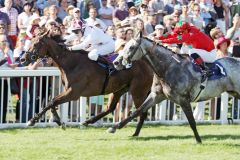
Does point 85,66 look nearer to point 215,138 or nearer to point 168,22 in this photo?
point 215,138

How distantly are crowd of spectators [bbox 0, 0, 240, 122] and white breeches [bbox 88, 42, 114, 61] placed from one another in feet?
0.80

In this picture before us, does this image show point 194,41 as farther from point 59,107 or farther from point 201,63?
point 59,107

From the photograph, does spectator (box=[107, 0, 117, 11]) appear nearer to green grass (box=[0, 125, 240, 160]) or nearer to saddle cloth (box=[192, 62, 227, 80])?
green grass (box=[0, 125, 240, 160])

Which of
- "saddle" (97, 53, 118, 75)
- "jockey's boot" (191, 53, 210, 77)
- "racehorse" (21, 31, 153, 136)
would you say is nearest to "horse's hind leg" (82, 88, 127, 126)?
"racehorse" (21, 31, 153, 136)

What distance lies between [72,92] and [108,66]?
0.98m

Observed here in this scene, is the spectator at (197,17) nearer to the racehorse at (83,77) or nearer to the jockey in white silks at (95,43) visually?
the jockey in white silks at (95,43)

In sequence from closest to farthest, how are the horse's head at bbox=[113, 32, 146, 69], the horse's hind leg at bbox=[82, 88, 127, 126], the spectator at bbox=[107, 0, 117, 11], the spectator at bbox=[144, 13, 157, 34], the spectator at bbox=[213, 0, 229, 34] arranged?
the horse's head at bbox=[113, 32, 146, 69] < the horse's hind leg at bbox=[82, 88, 127, 126] < the spectator at bbox=[144, 13, 157, 34] < the spectator at bbox=[107, 0, 117, 11] < the spectator at bbox=[213, 0, 229, 34]

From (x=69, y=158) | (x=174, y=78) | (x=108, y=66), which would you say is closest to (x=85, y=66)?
(x=108, y=66)

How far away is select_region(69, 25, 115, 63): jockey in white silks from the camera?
15633 millimetres

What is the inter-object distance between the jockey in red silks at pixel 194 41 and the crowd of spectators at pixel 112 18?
820 mm

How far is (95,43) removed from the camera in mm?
15828

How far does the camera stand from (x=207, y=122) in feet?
57.6

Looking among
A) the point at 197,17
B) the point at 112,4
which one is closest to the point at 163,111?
the point at 112,4

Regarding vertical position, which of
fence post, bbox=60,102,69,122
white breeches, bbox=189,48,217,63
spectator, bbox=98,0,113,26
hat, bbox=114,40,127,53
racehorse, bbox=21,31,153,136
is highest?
spectator, bbox=98,0,113,26
